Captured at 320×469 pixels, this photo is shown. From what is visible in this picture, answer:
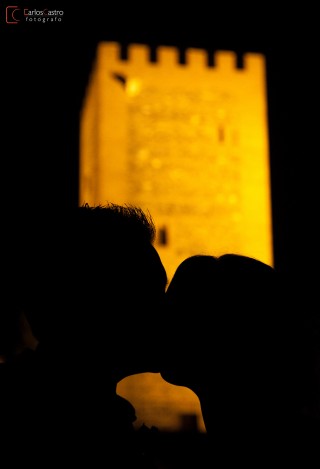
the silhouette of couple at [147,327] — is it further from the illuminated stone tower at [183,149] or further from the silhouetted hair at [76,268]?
the illuminated stone tower at [183,149]

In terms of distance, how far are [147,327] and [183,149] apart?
8.47 metres

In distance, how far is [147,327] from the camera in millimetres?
1643

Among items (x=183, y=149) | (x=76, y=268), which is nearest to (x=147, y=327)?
(x=76, y=268)

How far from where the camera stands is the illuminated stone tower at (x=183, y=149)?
378 inches

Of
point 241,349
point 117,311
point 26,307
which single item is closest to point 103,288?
point 117,311

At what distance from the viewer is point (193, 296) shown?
1.65 m

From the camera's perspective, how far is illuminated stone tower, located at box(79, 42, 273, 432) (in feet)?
31.5

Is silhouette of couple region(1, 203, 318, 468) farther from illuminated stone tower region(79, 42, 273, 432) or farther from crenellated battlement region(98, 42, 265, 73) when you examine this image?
crenellated battlement region(98, 42, 265, 73)

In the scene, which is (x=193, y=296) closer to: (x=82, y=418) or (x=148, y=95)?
(x=82, y=418)

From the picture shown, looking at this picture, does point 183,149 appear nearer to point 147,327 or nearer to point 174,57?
point 174,57

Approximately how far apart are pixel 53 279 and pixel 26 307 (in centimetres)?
12

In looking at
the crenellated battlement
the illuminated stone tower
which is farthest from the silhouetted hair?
the crenellated battlement

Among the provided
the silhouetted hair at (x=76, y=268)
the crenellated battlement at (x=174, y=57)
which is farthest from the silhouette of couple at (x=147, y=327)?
the crenellated battlement at (x=174, y=57)

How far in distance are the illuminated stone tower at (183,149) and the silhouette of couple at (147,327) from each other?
782cm
